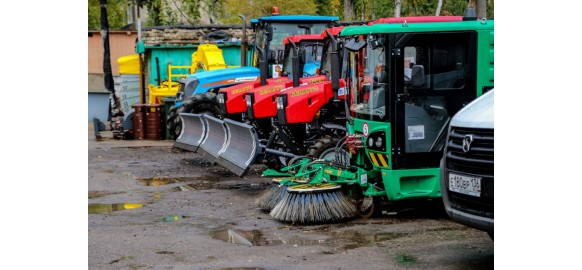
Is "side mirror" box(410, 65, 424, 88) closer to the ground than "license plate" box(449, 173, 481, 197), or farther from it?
farther from it

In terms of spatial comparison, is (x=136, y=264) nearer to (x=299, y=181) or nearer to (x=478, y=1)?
(x=299, y=181)

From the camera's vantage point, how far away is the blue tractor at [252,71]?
1928cm

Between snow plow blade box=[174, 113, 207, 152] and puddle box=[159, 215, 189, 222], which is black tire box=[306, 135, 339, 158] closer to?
puddle box=[159, 215, 189, 222]

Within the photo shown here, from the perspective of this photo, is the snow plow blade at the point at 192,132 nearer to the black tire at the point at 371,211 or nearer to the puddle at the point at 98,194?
the puddle at the point at 98,194

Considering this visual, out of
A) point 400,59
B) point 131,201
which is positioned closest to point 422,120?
point 400,59

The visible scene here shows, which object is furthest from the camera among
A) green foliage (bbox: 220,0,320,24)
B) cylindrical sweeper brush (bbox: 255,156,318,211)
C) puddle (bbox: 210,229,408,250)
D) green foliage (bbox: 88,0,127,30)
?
green foliage (bbox: 88,0,127,30)

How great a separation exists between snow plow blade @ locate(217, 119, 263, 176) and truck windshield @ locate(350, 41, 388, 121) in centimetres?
229

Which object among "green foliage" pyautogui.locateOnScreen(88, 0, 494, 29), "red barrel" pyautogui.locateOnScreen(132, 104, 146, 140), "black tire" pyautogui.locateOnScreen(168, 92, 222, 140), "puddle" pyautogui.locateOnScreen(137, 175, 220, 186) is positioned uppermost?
"green foliage" pyautogui.locateOnScreen(88, 0, 494, 29)

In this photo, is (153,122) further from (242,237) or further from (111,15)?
(111,15)

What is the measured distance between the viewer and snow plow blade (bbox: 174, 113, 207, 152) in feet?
53.8

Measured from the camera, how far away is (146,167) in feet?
56.9

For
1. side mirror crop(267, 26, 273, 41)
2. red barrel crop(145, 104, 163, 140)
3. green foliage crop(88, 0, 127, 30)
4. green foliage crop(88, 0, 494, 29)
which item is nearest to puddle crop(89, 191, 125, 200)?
side mirror crop(267, 26, 273, 41)

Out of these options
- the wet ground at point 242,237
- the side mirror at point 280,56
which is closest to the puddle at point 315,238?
the wet ground at point 242,237

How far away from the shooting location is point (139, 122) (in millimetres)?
23875
